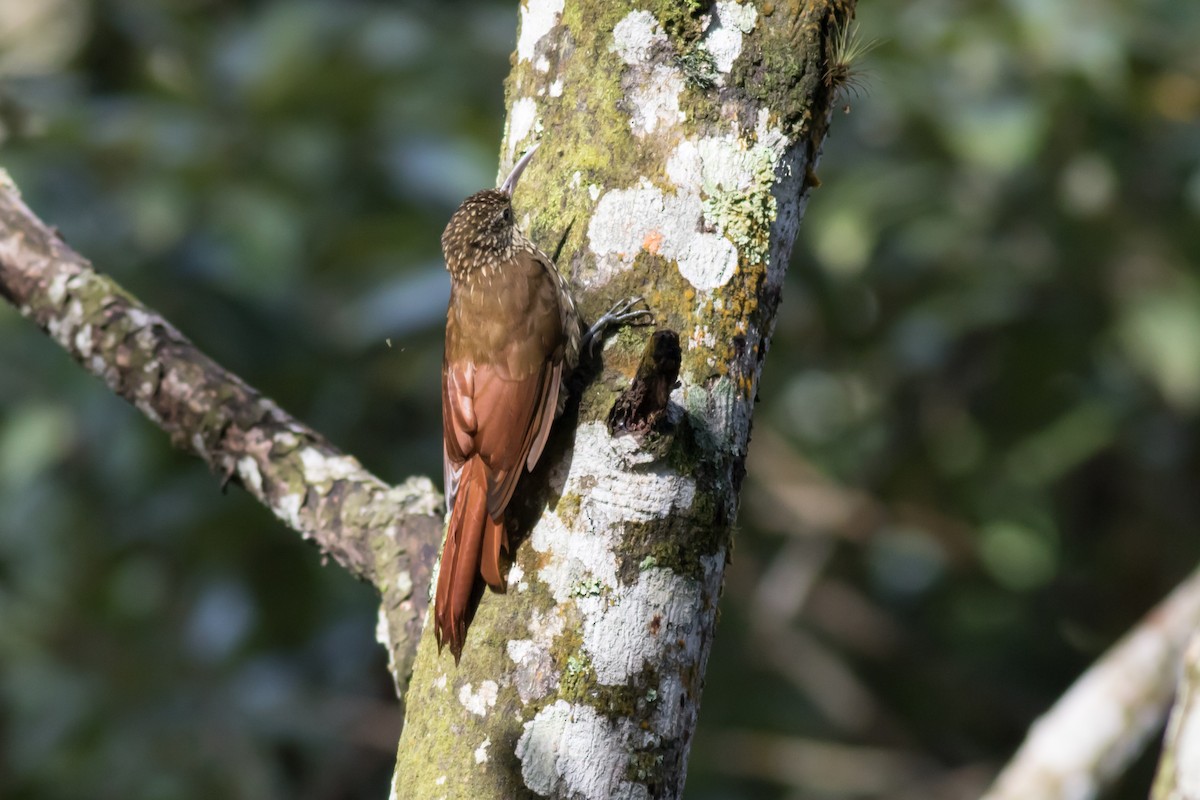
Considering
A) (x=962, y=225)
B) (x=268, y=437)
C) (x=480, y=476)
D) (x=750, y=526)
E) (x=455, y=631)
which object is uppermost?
(x=962, y=225)

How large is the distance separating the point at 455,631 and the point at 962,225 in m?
3.64

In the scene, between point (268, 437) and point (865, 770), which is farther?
point (865, 770)

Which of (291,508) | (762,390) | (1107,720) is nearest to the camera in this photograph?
(291,508)

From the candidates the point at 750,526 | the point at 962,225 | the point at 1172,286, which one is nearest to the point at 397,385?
the point at 750,526

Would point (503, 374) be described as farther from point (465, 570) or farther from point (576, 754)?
point (576, 754)

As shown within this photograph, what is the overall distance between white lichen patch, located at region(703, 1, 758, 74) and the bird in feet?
1.02

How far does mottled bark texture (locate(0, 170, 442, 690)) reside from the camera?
230 cm

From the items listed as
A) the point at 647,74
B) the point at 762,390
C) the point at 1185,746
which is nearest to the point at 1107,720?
the point at 1185,746

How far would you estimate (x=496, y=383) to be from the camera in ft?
6.91

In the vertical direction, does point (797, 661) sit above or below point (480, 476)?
above

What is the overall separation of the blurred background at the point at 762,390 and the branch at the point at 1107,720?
138cm

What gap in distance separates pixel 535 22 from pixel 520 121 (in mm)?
152

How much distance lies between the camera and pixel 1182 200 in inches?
185

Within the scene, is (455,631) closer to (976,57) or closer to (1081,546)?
(976,57)
